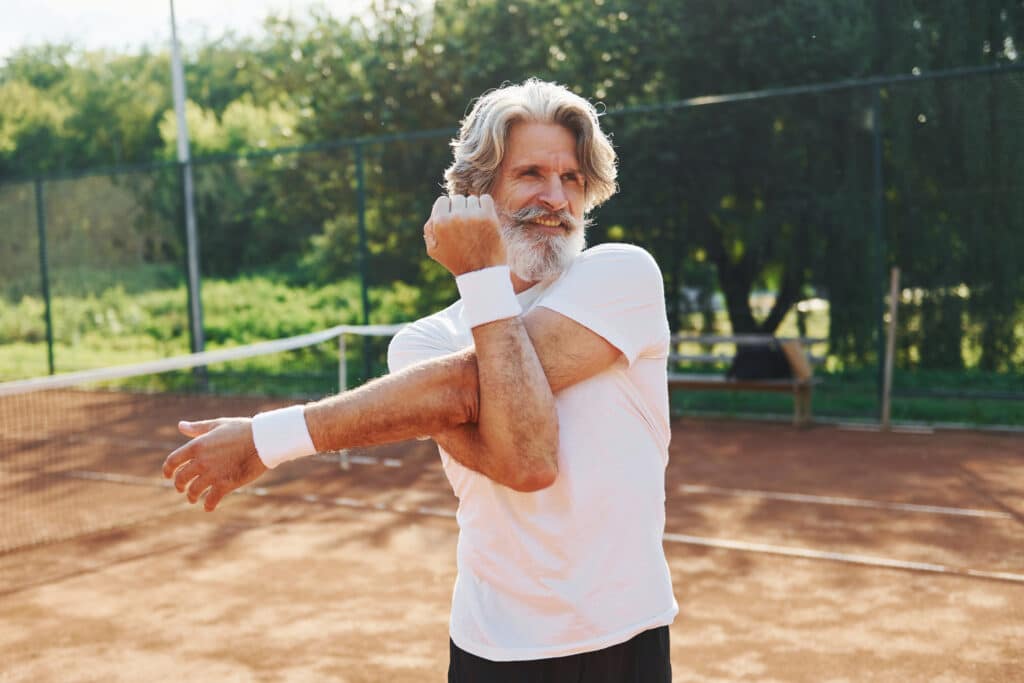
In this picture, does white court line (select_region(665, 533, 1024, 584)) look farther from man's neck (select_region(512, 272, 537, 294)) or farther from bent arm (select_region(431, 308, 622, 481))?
bent arm (select_region(431, 308, 622, 481))

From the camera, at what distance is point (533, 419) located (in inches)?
57.9

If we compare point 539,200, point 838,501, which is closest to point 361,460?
point 838,501

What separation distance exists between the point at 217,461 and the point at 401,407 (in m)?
0.26

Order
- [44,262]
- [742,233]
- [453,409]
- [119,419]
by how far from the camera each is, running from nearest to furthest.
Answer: [453,409], [742,233], [119,419], [44,262]

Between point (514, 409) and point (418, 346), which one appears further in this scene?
point (418, 346)

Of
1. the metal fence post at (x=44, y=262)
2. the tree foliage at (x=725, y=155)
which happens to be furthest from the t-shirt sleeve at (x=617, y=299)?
the metal fence post at (x=44, y=262)

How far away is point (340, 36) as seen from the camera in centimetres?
1575

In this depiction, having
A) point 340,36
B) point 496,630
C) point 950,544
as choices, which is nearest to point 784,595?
point 950,544

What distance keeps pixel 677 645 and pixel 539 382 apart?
292 cm

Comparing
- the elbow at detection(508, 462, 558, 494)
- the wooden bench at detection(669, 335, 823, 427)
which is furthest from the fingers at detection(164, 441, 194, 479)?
the wooden bench at detection(669, 335, 823, 427)

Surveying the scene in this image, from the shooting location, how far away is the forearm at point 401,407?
143cm

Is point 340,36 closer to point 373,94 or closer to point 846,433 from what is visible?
point 373,94

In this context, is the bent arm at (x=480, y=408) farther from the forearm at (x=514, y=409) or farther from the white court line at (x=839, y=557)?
the white court line at (x=839, y=557)

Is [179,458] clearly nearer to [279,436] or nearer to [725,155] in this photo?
[279,436]
